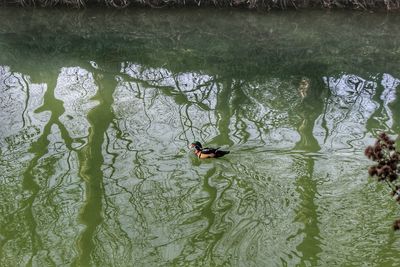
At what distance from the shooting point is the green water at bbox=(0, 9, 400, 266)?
210 inches

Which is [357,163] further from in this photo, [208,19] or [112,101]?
[208,19]

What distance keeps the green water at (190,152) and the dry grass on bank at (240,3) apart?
3368 millimetres

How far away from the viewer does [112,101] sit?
9289 millimetres

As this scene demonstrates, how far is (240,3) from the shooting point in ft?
56.9

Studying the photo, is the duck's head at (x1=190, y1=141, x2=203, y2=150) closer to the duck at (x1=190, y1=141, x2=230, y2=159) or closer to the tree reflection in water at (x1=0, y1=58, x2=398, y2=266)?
the duck at (x1=190, y1=141, x2=230, y2=159)

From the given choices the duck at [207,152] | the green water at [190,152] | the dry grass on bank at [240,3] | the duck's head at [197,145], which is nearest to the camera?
the green water at [190,152]

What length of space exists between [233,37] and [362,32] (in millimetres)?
4012

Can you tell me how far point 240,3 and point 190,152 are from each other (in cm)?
1139

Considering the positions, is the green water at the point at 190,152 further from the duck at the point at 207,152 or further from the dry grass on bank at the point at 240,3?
the dry grass on bank at the point at 240,3

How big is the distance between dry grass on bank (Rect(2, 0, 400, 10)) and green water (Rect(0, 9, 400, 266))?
3.37m


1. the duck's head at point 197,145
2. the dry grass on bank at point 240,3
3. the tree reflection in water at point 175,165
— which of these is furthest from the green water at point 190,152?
the dry grass on bank at point 240,3

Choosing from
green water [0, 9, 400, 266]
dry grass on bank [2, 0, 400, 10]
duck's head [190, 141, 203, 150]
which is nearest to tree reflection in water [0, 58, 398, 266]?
green water [0, 9, 400, 266]

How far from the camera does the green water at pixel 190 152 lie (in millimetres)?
5328

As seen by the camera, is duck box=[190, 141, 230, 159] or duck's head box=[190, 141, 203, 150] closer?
duck box=[190, 141, 230, 159]
